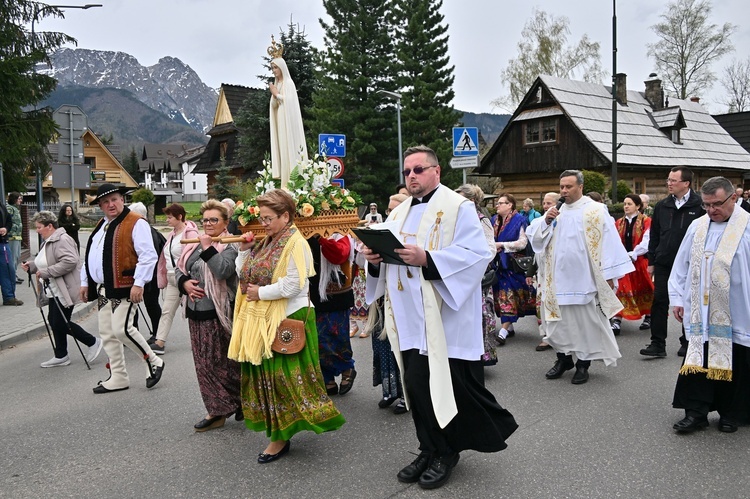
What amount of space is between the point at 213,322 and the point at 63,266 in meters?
3.42

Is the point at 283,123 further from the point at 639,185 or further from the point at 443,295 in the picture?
the point at 639,185

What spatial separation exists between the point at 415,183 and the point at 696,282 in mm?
2469

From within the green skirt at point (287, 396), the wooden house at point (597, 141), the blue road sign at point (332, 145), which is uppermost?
the wooden house at point (597, 141)

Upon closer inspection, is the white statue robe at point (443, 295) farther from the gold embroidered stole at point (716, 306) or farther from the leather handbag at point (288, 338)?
the gold embroidered stole at point (716, 306)

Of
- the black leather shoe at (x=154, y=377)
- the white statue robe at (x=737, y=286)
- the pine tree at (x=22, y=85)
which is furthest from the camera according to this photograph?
the pine tree at (x=22, y=85)

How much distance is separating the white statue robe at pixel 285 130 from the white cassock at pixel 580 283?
277 centimetres

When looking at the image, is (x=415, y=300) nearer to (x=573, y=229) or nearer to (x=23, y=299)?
(x=573, y=229)

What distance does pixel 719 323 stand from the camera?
496 cm

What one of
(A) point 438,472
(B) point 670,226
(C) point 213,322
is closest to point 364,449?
(A) point 438,472

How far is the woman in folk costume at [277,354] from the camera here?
4555mm

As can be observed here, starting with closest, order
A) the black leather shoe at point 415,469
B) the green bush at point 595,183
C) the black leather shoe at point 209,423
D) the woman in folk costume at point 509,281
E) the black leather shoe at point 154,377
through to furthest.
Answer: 1. the black leather shoe at point 415,469
2. the black leather shoe at point 209,423
3. the black leather shoe at point 154,377
4. the woman in folk costume at point 509,281
5. the green bush at point 595,183

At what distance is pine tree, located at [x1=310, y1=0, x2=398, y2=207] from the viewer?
111 ft

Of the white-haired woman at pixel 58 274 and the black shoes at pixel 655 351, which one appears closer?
the black shoes at pixel 655 351

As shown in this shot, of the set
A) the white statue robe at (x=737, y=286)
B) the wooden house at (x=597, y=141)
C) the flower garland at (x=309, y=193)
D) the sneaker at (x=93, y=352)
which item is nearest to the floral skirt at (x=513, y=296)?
the flower garland at (x=309, y=193)
